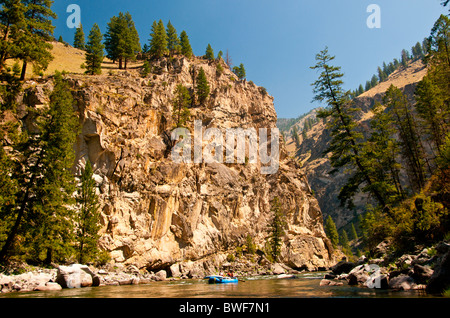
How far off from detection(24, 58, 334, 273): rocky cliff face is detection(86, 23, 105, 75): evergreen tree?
732 cm

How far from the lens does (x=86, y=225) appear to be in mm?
30406

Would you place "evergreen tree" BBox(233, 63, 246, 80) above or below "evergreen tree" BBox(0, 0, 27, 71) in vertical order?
above

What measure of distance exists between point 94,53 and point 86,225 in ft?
147

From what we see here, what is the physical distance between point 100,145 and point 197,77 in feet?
141

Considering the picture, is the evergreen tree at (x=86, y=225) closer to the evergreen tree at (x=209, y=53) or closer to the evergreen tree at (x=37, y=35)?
the evergreen tree at (x=37, y=35)

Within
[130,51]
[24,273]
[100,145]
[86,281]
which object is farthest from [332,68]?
[130,51]

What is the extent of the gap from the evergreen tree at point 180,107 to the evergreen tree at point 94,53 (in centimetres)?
1791

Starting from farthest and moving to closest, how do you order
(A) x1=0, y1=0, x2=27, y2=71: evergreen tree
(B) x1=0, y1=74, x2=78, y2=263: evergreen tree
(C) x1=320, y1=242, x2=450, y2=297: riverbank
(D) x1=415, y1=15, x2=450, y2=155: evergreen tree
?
(D) x1=415, y1=15, x2=450, y2=155: evergreen tree → (A) x1=0, y1=0, x2=27, y2=71: evergreen tree → (B) x1=0, y1=74, x2=78, y2=263: evergreen tree → (C) x1=320, y1=242, x2=450, y2=297: riverbank

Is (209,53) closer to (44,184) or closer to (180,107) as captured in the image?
(180,107)

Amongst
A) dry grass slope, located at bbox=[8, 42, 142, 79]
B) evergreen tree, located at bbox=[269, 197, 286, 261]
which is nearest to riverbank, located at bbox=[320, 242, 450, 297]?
evergreen tree, located at bbox=[269, 197, 286, 261]

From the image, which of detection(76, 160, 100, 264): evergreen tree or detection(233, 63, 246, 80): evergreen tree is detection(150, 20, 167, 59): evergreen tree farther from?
detection(76, 160, 100, 264): evergreen tree

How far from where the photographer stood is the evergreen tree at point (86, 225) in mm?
29250

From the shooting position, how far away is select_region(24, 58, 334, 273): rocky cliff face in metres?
40.5
